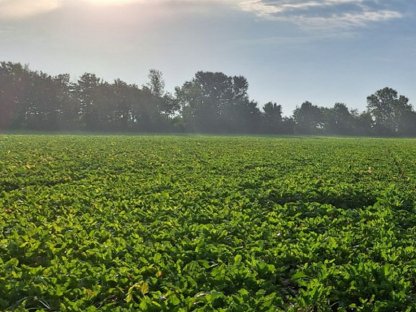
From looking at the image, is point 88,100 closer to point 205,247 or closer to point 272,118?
point 272,118

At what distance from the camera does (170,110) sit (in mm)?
95875

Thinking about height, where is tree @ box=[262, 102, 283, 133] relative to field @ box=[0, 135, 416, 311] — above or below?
above

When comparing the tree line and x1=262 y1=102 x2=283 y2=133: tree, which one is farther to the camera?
x1=262 y1=102 x2=283 y2=133: tree

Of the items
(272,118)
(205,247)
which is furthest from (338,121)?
(205,247)

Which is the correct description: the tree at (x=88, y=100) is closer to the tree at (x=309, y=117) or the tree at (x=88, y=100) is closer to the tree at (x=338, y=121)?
the tree at (x=309, y=117)

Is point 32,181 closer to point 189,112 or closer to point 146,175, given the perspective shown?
point 146,175

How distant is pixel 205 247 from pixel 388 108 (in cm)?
12430

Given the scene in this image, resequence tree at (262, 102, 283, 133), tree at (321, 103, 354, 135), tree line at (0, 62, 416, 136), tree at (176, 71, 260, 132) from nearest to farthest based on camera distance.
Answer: tree line at (0, 62, 416, 136), tree at (176, 71, 260, 132), tree at (262, 102, 283, 133), tree at (321, 103, 354, 135)

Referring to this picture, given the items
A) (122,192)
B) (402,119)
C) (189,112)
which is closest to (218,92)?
(189,112)

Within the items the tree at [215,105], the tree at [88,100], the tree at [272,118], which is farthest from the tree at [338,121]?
the tree at [88,100]

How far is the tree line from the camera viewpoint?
78.2m

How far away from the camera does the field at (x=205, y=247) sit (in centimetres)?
474

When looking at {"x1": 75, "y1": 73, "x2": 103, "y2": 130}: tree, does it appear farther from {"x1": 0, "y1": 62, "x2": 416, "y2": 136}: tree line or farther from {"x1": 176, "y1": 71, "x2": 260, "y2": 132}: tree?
{"x1": 176, "y1": 71, "x2": 260, "y2": 132}: tree

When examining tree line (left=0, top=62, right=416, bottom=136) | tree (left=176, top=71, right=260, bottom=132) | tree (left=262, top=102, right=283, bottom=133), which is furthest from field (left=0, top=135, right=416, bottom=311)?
tree (left=262, top=102, right=283, bottom=133)
